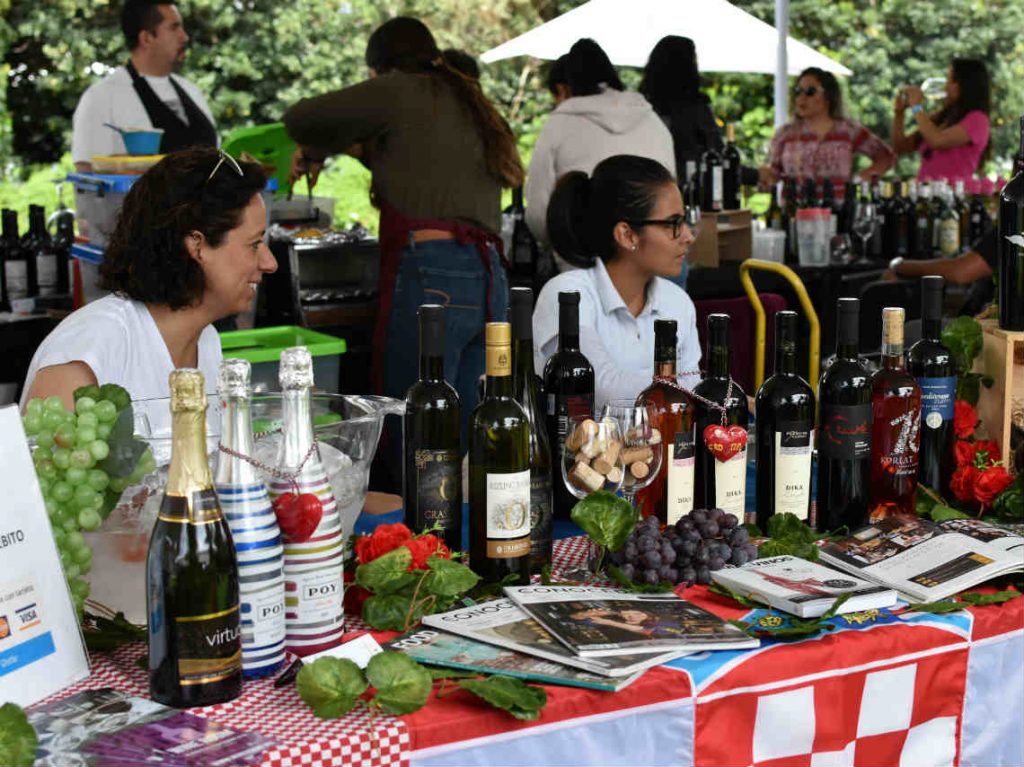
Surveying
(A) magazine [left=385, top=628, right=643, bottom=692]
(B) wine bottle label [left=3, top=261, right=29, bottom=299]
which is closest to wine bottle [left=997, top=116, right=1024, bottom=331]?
(A) magazine [left=385, top=628, right=643, bottom=692]

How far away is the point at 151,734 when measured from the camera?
45.3 inches

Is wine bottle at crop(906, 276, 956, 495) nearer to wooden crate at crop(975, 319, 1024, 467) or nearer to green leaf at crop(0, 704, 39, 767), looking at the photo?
wooden crate at crop(975, 319, 1024, 467)

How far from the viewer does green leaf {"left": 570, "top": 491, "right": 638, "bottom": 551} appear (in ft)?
5.03

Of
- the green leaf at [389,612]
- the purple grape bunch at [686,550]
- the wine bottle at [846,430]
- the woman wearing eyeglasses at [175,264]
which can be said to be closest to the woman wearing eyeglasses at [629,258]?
the woman wearing eyeglasses at [175,264]

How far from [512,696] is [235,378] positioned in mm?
384

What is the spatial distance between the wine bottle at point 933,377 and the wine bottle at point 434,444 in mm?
709

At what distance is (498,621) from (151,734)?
382mm

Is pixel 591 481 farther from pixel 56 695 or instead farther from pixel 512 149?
pixel 512 149

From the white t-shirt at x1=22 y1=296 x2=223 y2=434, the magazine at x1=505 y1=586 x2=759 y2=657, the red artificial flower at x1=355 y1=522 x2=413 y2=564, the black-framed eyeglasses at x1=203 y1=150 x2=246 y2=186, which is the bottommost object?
the magazine at x1=505 y1=586 x2=759 y2=657

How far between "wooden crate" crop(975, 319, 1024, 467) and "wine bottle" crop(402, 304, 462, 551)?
0.89 metres

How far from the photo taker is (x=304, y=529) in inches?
49.6

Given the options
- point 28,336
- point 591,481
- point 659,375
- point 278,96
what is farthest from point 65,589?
point 278,96

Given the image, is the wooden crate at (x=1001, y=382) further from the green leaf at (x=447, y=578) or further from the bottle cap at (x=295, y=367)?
the bottle cap at (x=295, y=367)

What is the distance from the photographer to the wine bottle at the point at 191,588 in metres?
1.18
